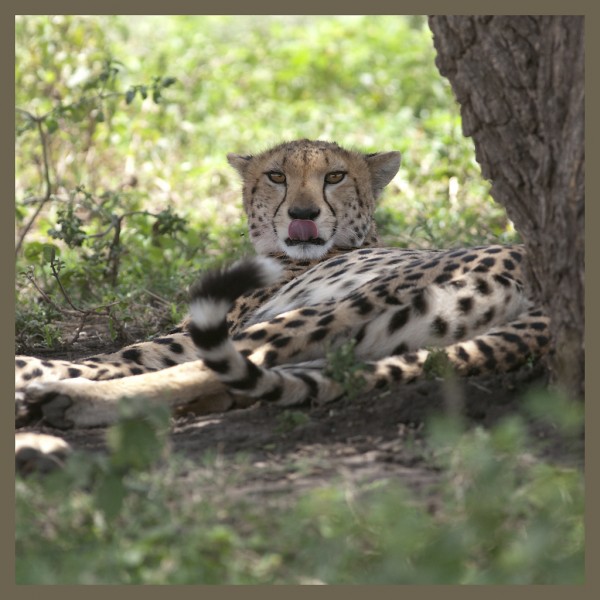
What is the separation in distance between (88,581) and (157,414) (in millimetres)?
422

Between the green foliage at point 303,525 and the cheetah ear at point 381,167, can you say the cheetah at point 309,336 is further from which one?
the cheetah ear at point 381,167

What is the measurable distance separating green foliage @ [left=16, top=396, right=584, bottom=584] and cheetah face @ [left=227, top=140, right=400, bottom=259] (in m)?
1.98

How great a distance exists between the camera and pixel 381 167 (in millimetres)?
4926

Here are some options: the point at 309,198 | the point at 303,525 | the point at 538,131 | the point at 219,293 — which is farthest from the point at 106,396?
the point at 309,198

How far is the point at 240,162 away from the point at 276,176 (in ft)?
1.10

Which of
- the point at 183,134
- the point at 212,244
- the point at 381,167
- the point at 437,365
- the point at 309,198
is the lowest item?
the point at 437,365

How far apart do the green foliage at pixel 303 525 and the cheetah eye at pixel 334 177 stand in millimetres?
2109

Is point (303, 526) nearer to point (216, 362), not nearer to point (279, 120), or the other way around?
point (216, 362)

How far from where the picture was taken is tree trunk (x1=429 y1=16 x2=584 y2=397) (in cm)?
283

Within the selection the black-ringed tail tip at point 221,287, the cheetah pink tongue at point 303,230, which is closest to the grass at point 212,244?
the black-ringed tail tip at point 221,287

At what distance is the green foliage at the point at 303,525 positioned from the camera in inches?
90.7

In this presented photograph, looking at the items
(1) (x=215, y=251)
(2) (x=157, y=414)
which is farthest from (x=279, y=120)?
(2) (x=157, y=414)

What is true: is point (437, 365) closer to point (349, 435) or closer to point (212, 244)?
point (349, 435)

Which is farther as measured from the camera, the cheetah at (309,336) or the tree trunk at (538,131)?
the cheetah at (309,336)
